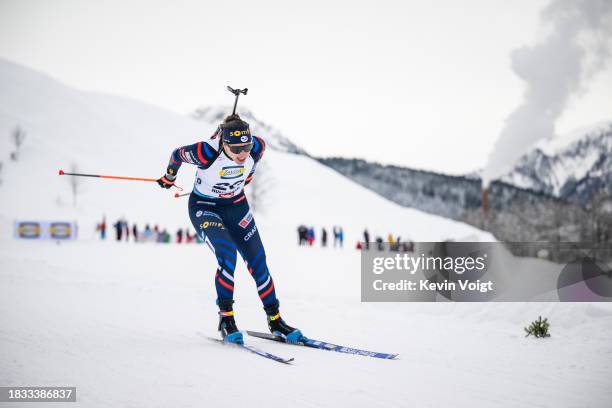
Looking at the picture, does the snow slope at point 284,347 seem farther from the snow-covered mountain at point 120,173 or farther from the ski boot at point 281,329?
the snow-covered mountain at point 120,173

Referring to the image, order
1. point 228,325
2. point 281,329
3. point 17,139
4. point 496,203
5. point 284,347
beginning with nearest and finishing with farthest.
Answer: point 284,347
point 228,325
point 281,329
point 17,139
point 496,203

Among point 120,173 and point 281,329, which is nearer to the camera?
Result: point 281,329

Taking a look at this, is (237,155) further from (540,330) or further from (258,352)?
(540,330)

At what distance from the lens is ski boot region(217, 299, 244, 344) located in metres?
4.53

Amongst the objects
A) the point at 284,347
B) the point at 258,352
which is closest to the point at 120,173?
the point at 284,347

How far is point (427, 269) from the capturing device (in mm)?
8531

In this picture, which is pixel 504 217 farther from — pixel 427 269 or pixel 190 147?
pixel 190 147

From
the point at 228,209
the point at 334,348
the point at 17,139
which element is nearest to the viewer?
the point at 334,348
